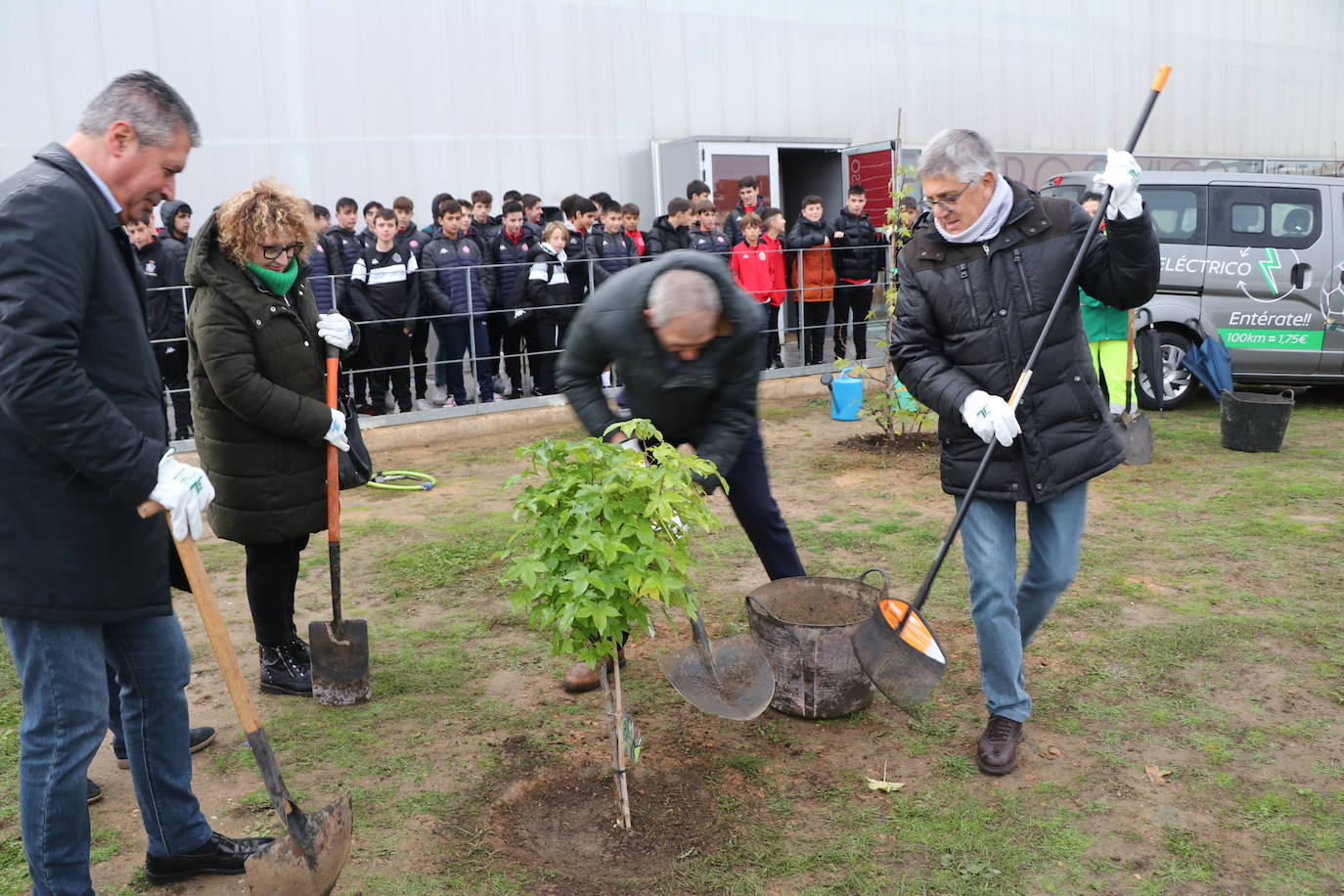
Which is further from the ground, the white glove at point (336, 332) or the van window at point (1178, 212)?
the van window at point (1178, 212)

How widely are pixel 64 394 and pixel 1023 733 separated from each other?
2.99 meters

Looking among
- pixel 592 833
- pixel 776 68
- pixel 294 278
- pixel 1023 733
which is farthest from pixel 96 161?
pixel 776 68

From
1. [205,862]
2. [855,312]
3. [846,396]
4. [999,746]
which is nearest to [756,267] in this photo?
[855,312]

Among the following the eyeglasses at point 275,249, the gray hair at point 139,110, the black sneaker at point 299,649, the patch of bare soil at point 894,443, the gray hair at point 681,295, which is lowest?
the black sneaker at point 299,649

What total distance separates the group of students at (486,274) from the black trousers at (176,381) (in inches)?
0.5

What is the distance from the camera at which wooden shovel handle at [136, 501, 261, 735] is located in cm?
250

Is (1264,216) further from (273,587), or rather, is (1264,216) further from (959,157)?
(273,587)

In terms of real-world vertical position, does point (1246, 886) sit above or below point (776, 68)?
below

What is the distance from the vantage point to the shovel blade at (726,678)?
10.9 ft

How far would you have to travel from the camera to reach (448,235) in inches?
364

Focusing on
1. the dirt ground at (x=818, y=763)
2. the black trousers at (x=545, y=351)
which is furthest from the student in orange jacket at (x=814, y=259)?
the dirt ground at (x=818, y=763)

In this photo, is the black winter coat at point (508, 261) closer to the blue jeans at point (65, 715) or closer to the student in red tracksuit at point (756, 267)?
the student in red tracksuit at point (756, 267)

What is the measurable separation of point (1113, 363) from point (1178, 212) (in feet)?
9.09

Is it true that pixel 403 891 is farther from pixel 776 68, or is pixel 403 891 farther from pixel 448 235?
pixel 776 68
